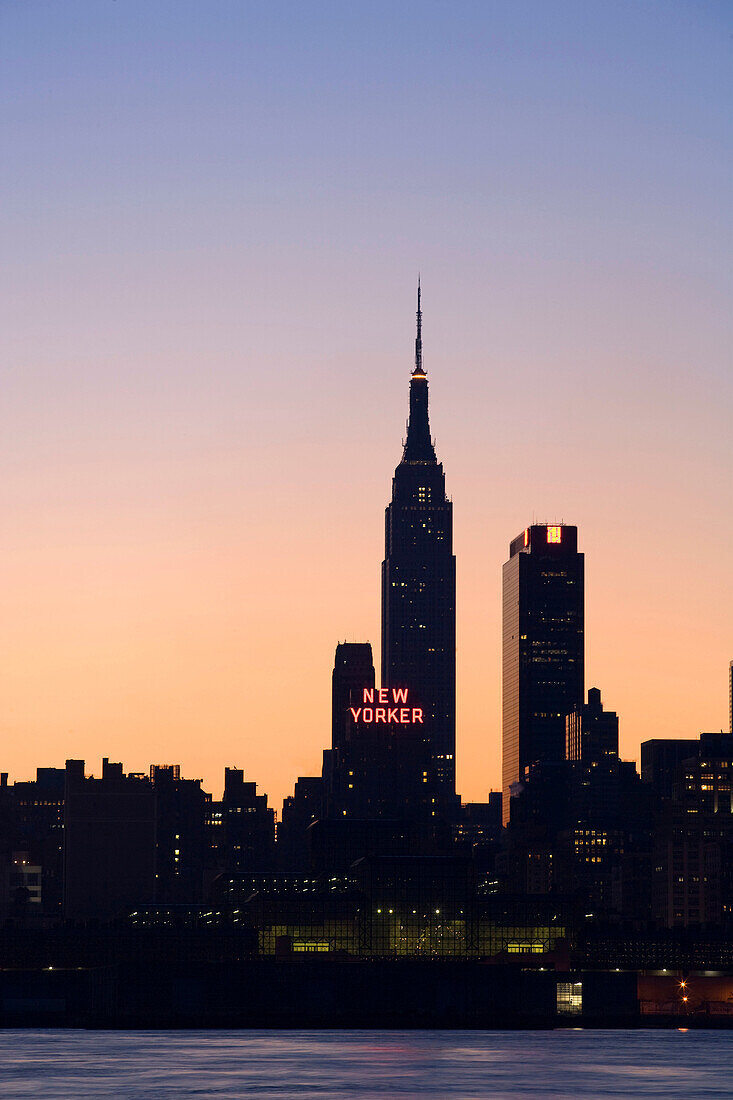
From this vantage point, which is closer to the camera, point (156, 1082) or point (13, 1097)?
point (13, 1097)

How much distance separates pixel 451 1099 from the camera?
579 ft

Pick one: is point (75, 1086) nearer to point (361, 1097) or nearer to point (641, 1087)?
point (361, 1097)

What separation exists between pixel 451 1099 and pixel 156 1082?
36.0 metres

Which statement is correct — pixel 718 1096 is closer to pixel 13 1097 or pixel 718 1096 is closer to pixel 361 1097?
pixel 361 1097

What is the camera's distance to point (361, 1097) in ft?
584

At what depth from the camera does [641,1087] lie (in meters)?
196

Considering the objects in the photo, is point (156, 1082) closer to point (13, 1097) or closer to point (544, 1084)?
point (13, 1097)

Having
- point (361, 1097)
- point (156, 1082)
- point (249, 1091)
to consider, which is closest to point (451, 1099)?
point (361, 1097)

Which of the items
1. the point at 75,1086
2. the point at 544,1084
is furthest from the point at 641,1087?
the point at 75,1086

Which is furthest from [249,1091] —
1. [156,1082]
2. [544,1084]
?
[544,1084]

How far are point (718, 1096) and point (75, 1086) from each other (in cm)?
6460

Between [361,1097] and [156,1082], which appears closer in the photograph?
[361,1097]

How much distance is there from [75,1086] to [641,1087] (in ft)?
192

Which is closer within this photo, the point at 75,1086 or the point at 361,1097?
the point at 361,1097
